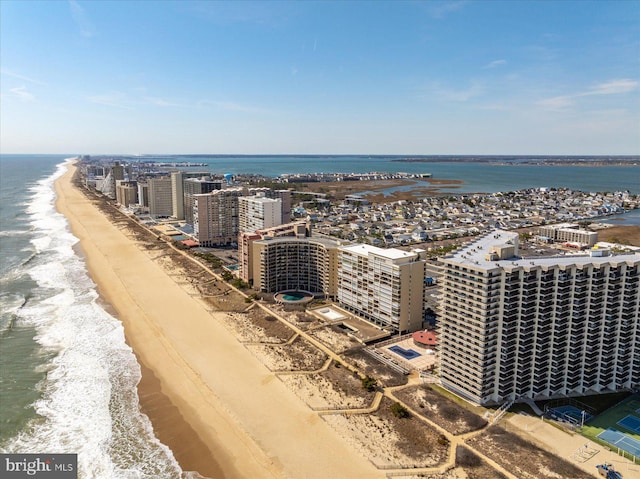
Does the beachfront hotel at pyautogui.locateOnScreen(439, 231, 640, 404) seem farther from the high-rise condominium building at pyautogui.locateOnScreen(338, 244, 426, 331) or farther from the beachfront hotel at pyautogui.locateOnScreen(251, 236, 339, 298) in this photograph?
the beachfront hotel at pyautogui.locateOnScreen(251, 236, 339, 298)

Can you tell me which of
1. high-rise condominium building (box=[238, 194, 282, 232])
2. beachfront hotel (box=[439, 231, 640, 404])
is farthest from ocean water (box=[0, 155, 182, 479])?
high-rise condominium building (box=[238, 194, 282, 232])

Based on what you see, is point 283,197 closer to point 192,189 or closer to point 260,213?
point 260,213

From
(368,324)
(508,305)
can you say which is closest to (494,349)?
(508,305)

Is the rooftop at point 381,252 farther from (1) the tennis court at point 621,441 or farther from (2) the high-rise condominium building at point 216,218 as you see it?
(2) the high-rise condominium building at point 216,218

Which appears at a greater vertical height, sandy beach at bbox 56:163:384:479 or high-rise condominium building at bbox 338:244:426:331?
high-rise condominium building at bbox 338:244:426:331

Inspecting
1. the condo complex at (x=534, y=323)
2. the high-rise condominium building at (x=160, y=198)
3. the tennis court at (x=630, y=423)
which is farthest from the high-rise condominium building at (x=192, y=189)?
the tennis court at (x=630, y=423)
